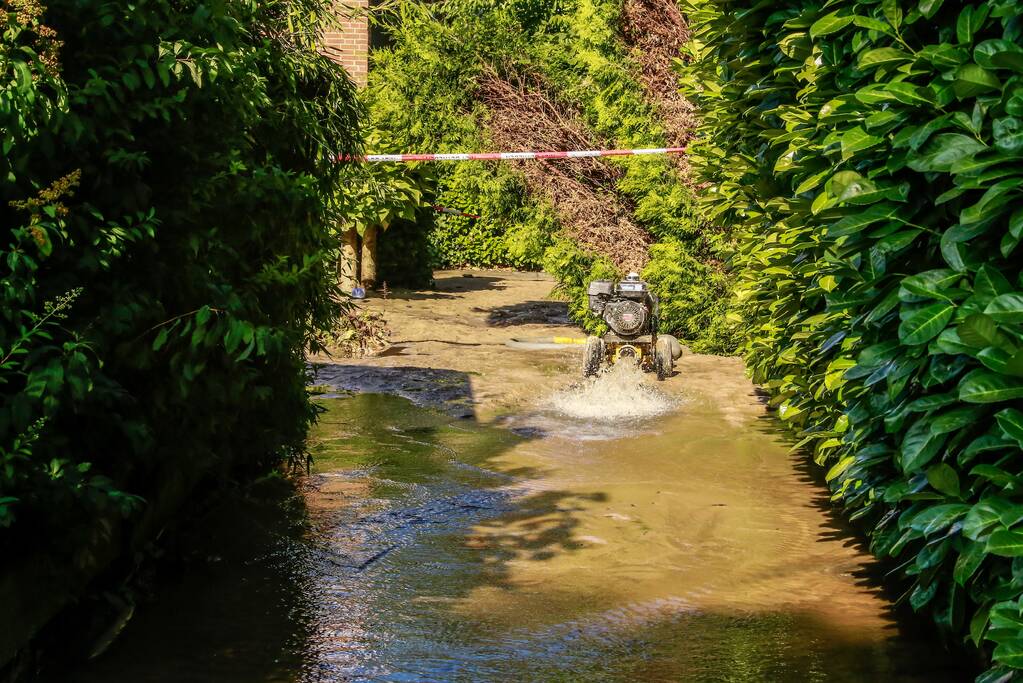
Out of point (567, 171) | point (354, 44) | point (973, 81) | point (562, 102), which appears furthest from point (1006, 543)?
point (354, 44)

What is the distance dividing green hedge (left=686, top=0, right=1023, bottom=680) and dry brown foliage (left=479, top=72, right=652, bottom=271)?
9437mm

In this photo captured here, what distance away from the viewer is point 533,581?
5633 mm

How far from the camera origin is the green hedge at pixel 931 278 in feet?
10.4

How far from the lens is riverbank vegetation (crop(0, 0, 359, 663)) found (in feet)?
13.2

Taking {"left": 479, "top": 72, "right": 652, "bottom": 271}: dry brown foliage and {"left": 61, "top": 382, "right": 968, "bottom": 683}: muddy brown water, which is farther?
{"left": 479, "top": 72, "right": 652, "bottom": 271}: dry brown foliage

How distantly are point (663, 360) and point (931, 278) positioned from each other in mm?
8216

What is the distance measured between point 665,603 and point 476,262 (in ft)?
72.2

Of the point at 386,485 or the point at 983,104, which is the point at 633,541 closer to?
the point at 386,485

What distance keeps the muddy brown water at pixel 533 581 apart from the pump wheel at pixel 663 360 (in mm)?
3156

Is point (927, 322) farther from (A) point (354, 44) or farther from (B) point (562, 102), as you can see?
(A) point (354, 44)

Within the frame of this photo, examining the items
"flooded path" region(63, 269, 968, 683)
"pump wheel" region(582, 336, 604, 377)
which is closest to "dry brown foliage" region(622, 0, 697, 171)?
"pump wheel" region(582, 336, 604, 377)

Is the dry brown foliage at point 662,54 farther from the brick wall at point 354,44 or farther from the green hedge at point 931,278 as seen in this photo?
the green hedge at point 931,278

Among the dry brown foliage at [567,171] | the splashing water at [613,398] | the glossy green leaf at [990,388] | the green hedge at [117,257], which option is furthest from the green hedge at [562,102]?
the glossy green leaf at [990,388]

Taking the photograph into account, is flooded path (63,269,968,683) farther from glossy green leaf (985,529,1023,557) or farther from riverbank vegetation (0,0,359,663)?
glossy green leaf (985,529,1023,557)
